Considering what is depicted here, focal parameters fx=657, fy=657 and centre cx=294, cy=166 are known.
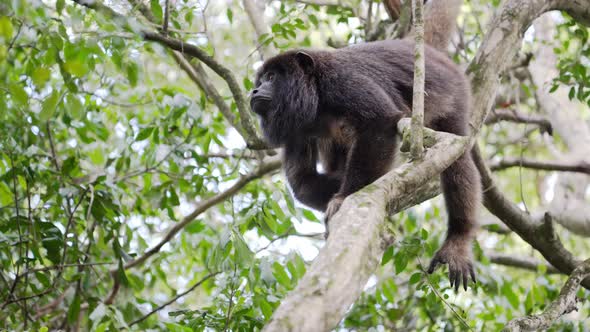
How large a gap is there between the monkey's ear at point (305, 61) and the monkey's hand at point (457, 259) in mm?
1396

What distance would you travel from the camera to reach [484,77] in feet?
13.8

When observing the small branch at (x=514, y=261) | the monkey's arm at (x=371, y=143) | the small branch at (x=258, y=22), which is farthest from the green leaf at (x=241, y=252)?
the small branch at (x=514, y=261)

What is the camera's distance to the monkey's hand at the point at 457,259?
386 centimetres

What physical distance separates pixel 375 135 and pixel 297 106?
2.29 feet

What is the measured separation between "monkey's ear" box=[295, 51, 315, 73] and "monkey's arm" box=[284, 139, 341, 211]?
0.48m

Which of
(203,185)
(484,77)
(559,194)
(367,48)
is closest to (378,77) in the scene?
(367,48)

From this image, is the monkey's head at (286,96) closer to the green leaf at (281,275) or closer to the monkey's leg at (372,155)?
the monkey's leg at (372,155)

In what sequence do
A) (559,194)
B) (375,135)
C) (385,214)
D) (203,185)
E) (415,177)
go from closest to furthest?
(385,214), (415,177), (375,135), (203,185), (559,194)

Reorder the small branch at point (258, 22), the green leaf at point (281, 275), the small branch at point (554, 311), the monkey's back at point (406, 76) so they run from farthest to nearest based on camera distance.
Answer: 1. the small branch at point (258, 22)
2. the monkey's back at point (406, 76)
3. the green leaf at point (281, 275)
4. the small branch at point (554, 311)

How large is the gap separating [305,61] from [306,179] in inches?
29.6

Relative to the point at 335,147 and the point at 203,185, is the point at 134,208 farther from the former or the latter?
the point at 335,147

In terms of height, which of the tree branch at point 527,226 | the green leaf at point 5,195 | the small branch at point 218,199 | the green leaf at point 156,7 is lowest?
the tree branch at point 527,226

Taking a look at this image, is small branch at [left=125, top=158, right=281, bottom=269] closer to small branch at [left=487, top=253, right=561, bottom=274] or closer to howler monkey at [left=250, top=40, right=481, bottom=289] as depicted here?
howler monkey at [left=250, top=40, right=481, bottom=289]

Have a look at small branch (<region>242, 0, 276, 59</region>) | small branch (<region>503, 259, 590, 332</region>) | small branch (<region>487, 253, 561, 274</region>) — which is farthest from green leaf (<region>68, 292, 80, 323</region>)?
small branch (<region>487, 253, 561, 274</region>)
